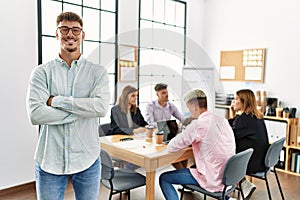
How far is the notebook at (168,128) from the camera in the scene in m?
2.34

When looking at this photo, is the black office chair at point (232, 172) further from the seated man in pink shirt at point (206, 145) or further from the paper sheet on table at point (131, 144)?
the paper sheet on table at point (131, 144)

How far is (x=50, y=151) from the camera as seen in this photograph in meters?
1.39

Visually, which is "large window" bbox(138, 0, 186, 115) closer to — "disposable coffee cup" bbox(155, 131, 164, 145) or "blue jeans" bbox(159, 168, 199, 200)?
"disposable coffee cup" bbox(155, 131, 164, 145)

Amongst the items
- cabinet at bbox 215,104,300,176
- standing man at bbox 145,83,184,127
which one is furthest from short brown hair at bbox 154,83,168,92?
cabinet at bbox 215,104,300,176

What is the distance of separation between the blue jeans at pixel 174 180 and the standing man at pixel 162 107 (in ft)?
1.50

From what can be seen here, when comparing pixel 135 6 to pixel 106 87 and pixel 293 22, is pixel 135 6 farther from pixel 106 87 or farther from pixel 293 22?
pixel 106 87

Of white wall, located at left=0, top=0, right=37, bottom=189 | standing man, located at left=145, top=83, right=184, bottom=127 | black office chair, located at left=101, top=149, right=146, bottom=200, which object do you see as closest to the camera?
standing man, located at left=145, top=83, right=184, bottom=127

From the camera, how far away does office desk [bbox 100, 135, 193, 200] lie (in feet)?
7.13

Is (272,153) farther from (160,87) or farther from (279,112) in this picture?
(279,112)

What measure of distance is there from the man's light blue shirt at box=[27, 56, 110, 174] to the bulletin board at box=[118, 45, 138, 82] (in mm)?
495

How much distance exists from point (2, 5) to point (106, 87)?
6.27ft

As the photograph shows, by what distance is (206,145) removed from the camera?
217 centimetres

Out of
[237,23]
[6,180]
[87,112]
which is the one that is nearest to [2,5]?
[6,180]

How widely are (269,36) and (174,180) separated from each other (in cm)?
292
